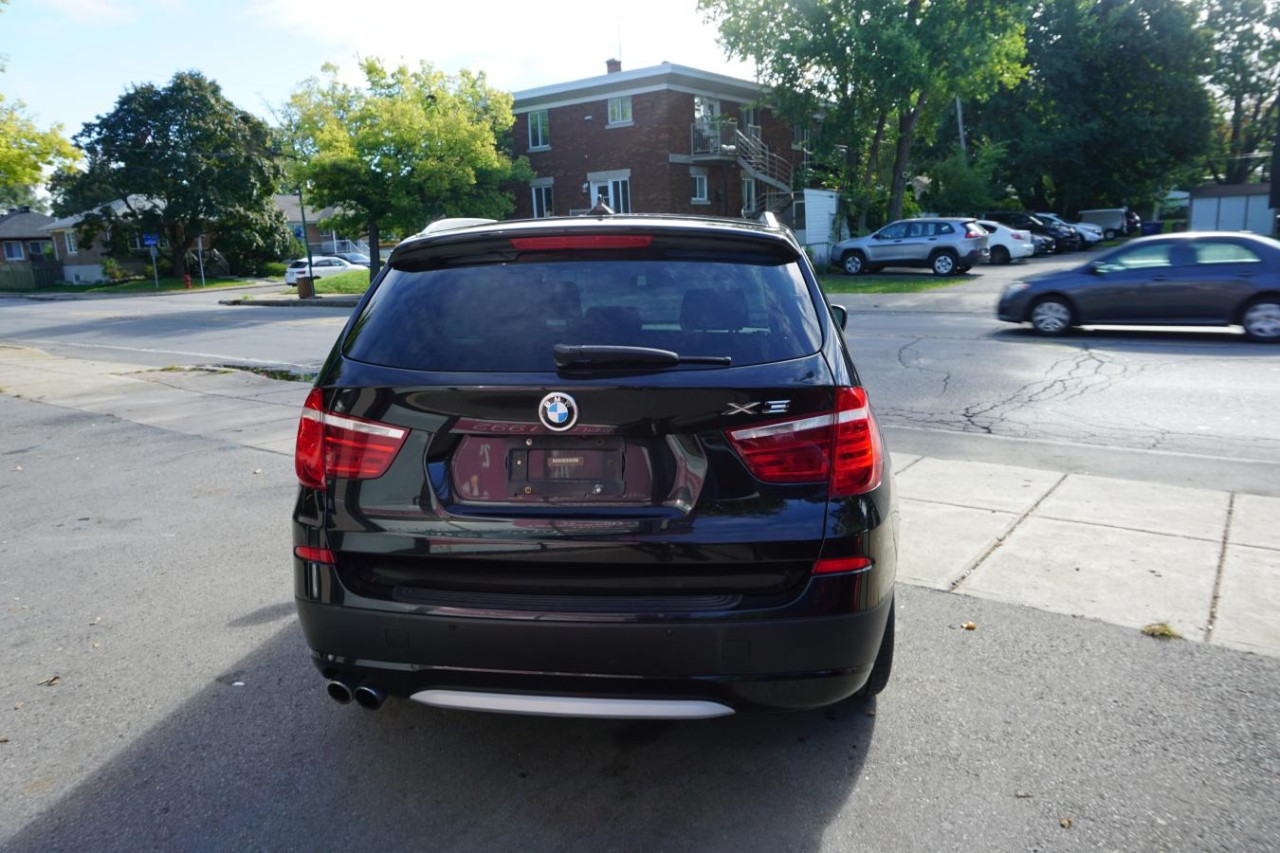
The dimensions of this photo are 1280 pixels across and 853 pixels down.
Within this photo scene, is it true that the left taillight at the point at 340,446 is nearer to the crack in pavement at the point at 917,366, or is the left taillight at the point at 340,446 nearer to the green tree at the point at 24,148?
the crack in pavement at the point at 917,366

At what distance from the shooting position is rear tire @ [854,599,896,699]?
128 inches

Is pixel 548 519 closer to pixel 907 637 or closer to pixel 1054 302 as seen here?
pixel 907 637

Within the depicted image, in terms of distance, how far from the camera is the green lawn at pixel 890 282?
2490 cm

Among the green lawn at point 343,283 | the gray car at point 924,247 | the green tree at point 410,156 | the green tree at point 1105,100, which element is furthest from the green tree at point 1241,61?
the green lawn at point 343,283

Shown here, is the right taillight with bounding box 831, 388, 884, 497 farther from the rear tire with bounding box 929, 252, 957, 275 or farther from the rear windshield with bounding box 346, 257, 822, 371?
the rear tire with bounding box 929, 252, 957, 275

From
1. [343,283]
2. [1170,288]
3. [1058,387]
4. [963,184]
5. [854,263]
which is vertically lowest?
[1058,387]

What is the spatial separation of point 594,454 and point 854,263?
94.4ft

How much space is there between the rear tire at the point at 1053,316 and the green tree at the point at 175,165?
169 feet

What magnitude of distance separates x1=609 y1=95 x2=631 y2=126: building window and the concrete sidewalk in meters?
32.3

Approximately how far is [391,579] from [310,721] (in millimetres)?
1018

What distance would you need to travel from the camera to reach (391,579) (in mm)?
2844

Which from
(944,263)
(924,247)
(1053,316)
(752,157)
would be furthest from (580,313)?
(752,157)

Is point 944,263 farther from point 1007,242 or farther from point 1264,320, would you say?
point 1264,320

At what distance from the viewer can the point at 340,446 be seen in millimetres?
2914
